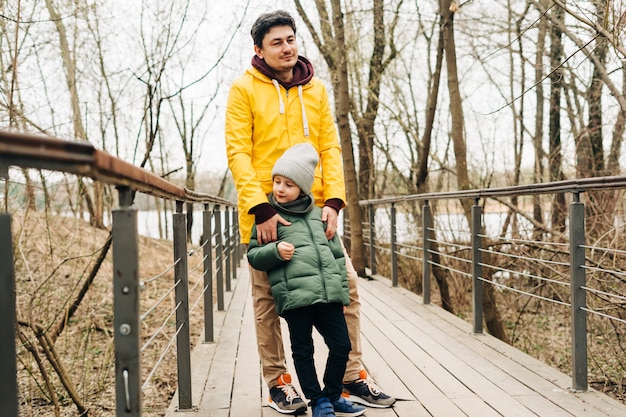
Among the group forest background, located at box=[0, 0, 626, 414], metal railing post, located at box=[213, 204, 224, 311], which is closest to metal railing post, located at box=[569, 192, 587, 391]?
forest background, located at box=[0, 0, 626, 414]

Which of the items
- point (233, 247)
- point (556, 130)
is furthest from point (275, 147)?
point (556, 130)

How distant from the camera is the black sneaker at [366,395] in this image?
2666 mm

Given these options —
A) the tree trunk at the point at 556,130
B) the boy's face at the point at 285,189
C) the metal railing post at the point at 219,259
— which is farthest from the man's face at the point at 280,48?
the tree trunk at the point at 556,130

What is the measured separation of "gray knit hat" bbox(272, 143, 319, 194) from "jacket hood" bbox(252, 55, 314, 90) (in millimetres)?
321

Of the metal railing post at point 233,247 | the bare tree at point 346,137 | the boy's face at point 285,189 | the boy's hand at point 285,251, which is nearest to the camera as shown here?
the boy's hand at point 285,251

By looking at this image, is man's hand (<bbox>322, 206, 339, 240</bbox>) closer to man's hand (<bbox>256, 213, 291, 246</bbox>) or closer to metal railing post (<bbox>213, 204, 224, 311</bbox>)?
man's hand (<bbox>256, 213, 291, 246</bbox>)

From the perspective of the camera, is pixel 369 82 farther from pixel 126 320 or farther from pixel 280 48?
pixel 126 320

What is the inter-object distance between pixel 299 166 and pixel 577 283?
1.52 metres

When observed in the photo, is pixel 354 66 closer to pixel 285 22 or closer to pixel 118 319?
pixel 285 22

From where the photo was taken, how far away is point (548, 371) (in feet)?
10.4

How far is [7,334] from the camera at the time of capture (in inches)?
36.8

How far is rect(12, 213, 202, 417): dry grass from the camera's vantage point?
13.5 ft

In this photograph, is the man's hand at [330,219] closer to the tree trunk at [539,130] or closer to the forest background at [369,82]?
the forest background at [369,82]

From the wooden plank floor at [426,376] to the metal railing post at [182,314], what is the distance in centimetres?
9
